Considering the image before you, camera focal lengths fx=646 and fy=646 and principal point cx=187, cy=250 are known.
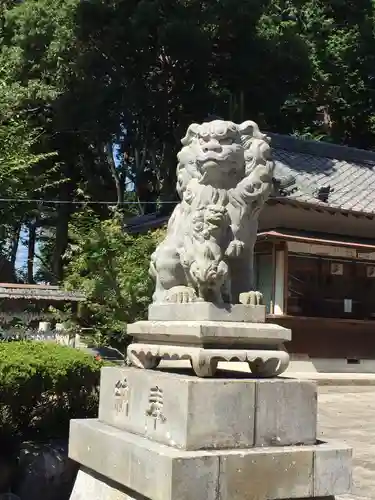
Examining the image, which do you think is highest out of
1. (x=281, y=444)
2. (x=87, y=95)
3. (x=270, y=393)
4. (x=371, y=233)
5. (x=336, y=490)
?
(x=87, y=95)

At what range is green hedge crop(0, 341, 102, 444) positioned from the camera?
23.1 feet

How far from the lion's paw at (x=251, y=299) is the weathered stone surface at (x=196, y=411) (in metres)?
0.63

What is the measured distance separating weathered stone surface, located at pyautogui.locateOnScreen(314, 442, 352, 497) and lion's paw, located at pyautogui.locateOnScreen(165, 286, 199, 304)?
1.40m

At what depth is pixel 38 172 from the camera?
78.4ft

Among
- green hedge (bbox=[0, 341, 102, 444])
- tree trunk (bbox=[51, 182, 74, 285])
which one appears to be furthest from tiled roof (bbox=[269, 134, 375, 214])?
green hedge (bbox=[0, 341, 102, 444])

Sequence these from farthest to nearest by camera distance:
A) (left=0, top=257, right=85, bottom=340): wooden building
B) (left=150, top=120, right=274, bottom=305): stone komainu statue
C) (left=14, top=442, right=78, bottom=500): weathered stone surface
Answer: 1. (left=0, top=257, right=85, bottom=340): wooden building
2. (left=14, top=442, right=78, bottom=500): weathered stone surface
3. (left=150, top=120, right=274, bottom=305): stone komainu statue

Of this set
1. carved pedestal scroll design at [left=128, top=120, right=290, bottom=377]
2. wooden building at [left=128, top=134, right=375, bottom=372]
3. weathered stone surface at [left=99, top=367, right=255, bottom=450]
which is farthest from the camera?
wooden building at [left=128, top=134, right=375, bottom=372]

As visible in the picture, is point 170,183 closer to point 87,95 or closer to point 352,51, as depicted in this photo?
point 87,95

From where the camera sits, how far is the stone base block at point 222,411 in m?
4.24

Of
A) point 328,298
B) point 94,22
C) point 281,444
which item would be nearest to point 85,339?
point 328,298

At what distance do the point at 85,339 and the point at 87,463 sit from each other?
448 inches

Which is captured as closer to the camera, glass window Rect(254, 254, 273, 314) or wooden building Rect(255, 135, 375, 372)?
wooden building Rect(255, 135, 375, 372)

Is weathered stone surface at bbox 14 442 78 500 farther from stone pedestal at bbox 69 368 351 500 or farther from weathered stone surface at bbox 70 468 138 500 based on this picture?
stone pedestal at bbox 69 368 351 500

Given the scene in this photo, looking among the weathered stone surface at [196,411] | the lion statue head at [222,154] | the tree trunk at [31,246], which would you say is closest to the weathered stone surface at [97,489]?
the weathered stone surface at [196,411]
